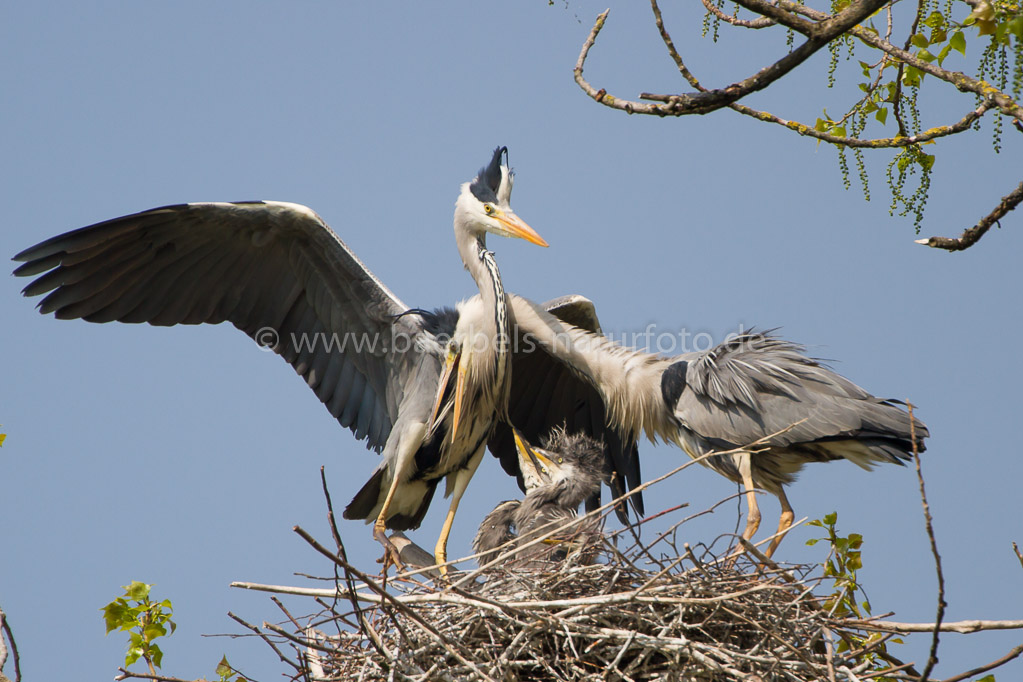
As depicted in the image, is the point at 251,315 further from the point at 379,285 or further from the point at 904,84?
the point at 904,84

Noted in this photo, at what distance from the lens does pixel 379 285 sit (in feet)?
19.9

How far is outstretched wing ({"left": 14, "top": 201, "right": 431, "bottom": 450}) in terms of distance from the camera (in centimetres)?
593

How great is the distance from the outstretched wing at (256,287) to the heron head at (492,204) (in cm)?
63

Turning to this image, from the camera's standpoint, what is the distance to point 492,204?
6.11 m

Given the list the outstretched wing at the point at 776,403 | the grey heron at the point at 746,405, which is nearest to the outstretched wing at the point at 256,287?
the grey heron at the point at 746,405

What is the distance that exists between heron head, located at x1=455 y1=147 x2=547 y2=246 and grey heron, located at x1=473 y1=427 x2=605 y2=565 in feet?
3.74

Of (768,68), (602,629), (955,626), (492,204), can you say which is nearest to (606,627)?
(602,629)

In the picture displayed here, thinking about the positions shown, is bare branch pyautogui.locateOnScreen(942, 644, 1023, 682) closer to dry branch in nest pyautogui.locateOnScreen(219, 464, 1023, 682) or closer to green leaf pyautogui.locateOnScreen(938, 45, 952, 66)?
dry branch in nest pyautogui.locateOnScreen(219, 464, 1023, 682)

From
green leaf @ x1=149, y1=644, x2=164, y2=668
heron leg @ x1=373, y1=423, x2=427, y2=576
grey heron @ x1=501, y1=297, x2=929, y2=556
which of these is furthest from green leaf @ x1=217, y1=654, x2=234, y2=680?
grey heron @ x1=501, y1=297, x2=929, y2=556

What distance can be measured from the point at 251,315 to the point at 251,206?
725 millimetres

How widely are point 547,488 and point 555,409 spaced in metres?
1.56

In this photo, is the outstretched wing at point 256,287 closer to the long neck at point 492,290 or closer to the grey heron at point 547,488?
the long neck at point 492,290

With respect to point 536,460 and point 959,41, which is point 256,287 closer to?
point 536,460

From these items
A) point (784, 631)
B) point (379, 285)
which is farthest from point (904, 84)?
point (379, 285)
